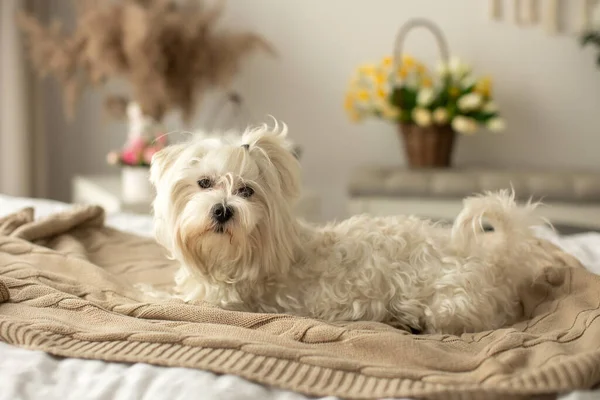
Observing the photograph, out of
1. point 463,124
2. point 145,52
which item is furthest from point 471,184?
point 145,52

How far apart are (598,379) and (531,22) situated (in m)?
3.71

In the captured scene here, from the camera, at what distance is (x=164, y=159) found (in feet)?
5.63

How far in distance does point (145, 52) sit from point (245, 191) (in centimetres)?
243

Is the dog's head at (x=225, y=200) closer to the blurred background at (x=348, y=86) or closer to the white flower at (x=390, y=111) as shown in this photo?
the white flower at (x=390, y=111)

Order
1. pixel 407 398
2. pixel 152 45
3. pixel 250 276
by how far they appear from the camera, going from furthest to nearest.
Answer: pixel 152 45, pixel 250 276, pixel 407 398

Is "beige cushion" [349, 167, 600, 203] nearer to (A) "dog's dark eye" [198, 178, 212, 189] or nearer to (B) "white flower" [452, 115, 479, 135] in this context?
(B) "white flower" [452, 115, 479, 135]

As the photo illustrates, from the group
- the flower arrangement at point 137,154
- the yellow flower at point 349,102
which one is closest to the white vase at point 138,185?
the flower arrangement at point 137,154

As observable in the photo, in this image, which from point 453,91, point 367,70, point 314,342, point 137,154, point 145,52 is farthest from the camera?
point 367,70

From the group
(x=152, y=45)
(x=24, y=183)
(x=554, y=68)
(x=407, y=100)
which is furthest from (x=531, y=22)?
(x=24, y=183)

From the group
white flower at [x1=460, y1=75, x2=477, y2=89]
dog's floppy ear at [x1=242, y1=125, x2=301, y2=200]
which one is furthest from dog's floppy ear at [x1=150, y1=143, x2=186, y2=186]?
white flower at [x1=460, y1=75, x2=477, y2=89]

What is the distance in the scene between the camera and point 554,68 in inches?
183

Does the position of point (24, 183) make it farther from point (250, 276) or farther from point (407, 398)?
point (407, 398)

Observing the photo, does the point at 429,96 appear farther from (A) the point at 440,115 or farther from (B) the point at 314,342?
(B) the point at 314,342

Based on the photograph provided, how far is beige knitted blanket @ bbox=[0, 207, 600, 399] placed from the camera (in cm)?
122
